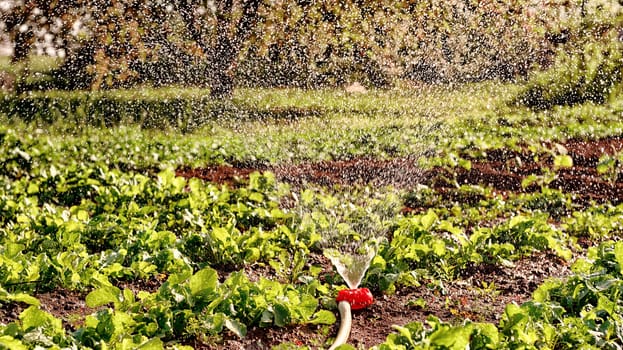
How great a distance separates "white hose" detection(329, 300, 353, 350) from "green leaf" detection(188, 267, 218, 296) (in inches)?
19.1

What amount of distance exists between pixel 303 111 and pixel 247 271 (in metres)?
7.66

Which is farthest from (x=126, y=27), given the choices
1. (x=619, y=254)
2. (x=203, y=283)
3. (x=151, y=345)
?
(x=151, y=345)

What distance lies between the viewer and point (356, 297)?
3293 millimetres

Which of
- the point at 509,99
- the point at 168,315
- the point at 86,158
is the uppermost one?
the point at 168,315

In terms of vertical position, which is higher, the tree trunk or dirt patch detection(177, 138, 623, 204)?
the tree trunk

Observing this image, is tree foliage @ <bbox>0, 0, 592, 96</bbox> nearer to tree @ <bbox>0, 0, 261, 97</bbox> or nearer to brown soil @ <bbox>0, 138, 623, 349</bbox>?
tree @ <bbox>0, 0, 261, 97</bbox>

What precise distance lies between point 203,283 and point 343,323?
0.55 m

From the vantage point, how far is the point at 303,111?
1139cm

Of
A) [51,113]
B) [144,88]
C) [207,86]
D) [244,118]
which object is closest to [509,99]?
[244,118]

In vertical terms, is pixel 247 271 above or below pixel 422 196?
above

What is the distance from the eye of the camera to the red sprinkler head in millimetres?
3285

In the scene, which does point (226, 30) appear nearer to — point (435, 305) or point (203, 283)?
point (435, 305)

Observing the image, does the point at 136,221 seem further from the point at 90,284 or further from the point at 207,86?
the point at 207,86

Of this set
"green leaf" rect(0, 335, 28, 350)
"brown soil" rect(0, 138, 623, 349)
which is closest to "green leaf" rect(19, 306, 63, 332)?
"green leaf" rect(0, 335, 28, 350)
